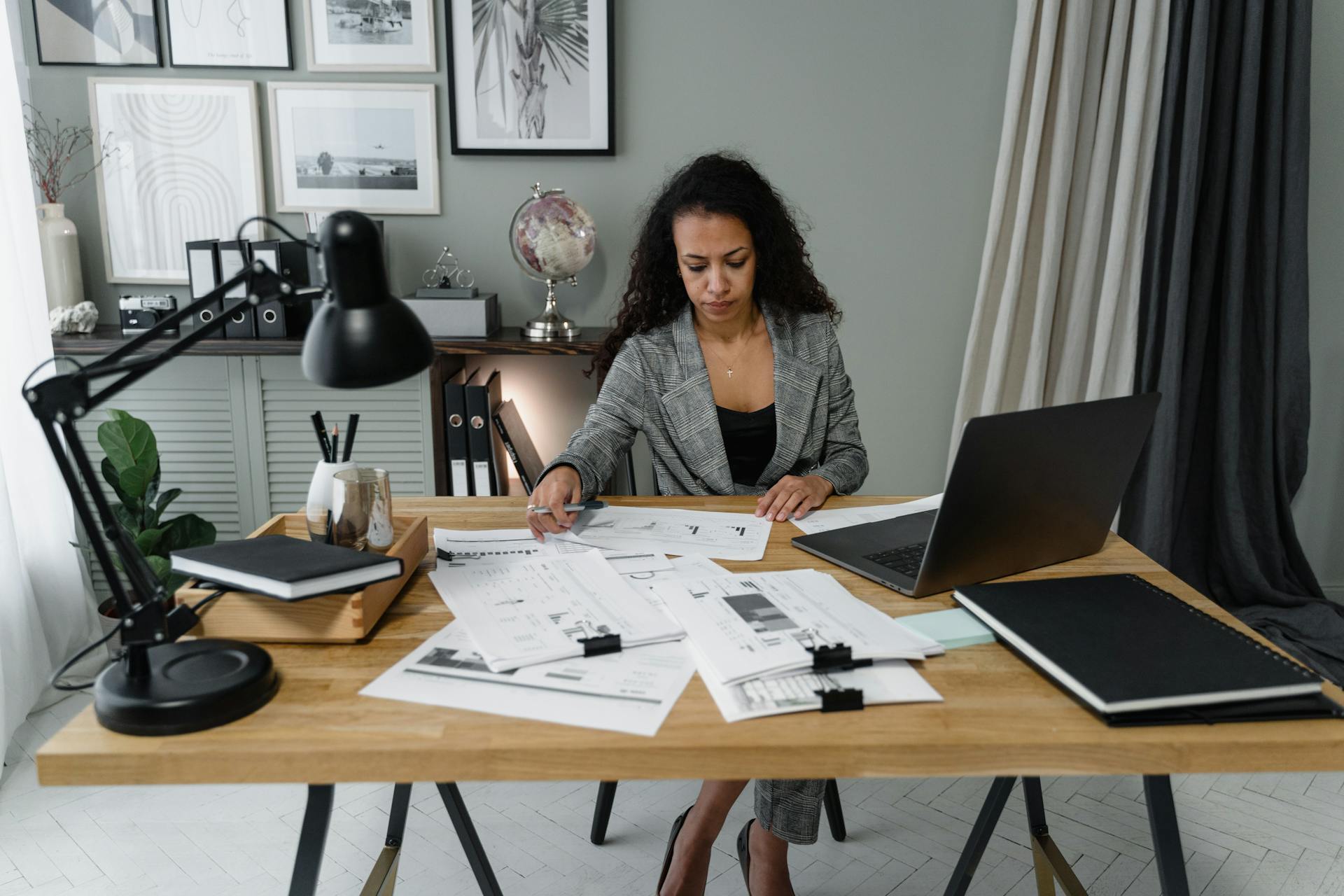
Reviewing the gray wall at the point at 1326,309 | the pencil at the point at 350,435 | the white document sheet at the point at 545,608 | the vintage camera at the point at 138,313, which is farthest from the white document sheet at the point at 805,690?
the gray wall at the point at 1326,309

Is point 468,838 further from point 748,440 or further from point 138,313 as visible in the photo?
point 138,313

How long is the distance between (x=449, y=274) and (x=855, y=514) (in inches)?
64.6

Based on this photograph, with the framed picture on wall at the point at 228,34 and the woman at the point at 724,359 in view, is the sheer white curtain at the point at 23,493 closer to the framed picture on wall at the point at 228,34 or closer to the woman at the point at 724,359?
the framed picture on wall at the point at 228,34

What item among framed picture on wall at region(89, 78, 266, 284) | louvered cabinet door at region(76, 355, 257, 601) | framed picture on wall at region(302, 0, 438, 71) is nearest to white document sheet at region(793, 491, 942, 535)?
louvered cabinet door at region(76, 355, 257, 601)

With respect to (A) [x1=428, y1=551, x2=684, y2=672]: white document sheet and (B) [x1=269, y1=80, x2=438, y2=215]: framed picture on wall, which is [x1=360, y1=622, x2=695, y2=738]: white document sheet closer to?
(A) [x1=428, y1=551, x2=684, y2=672]: white document sheet

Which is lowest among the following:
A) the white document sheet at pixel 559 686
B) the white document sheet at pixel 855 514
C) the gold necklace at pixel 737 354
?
the white document sheet at pixel 855 514

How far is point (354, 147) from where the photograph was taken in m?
2.67

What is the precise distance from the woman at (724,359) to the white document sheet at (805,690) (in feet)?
2.28

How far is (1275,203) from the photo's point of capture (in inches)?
102

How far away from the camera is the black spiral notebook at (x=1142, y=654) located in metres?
0.91

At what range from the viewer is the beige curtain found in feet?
8.39

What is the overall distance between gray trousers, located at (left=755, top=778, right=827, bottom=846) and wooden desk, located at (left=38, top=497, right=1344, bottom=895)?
0.58 m

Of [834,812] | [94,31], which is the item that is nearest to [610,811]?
[834,812]

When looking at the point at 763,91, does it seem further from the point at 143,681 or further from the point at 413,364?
the point at 143,681
